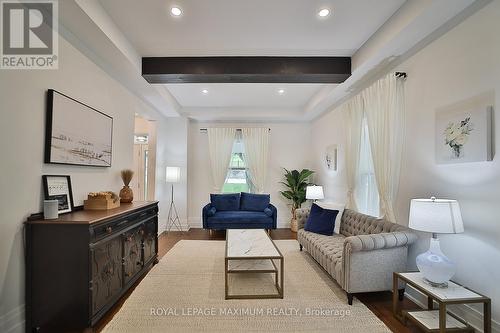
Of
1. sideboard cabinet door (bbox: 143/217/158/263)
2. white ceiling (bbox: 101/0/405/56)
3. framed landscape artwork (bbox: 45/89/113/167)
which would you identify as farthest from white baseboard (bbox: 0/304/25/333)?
white ceiling (bbox: 101/0/405/56)

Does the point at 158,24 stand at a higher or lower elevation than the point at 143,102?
higher

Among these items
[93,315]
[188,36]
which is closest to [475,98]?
[188,36]

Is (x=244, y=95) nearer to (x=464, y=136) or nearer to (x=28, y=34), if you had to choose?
(x=28, y=34)

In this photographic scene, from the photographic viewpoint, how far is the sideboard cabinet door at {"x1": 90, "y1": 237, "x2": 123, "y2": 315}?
210 cm

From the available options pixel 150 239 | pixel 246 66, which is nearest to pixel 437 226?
pixel 246 66

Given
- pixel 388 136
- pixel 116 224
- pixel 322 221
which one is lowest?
pixel 322 221

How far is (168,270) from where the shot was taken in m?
3.35

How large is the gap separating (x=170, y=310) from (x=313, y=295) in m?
1.53

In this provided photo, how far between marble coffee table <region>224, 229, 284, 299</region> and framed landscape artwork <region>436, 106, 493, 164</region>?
1.93 metres

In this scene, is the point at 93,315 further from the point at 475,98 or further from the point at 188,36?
the point at 475,98

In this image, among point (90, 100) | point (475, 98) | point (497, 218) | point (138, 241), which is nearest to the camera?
point (497, 218)

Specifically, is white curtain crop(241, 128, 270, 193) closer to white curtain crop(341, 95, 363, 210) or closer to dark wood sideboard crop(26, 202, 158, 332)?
white curtain crop(341, 95, 363, 210)

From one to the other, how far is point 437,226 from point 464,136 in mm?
831

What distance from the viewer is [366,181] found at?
3754 mm
